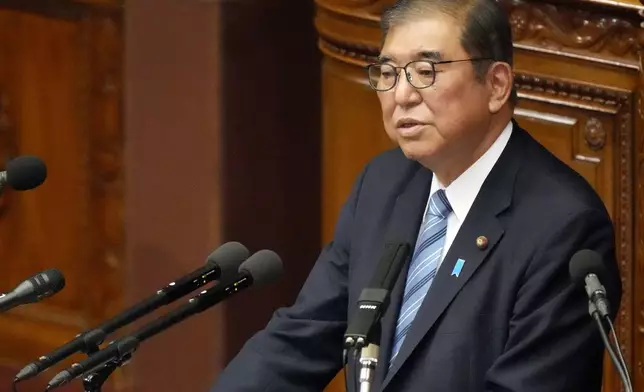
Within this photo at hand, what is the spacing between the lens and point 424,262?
3094 millimetres

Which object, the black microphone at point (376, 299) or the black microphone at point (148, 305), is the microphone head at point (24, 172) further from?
the black microphone at point (376, 299)

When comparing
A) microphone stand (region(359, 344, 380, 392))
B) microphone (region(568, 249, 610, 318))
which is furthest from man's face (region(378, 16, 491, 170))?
microphone stand (region(359, 344, 380, 392))

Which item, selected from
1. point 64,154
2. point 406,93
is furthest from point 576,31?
point 64,154

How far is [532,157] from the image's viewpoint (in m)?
3.09

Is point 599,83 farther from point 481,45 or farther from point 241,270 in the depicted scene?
point 241,270

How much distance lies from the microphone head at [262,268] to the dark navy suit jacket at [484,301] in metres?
0.33

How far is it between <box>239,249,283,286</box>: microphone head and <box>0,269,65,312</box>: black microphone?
345 millimetres

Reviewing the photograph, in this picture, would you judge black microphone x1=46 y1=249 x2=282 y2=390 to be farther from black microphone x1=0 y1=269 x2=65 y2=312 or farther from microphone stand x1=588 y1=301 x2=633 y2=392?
microphone stand x1=588 y1=301 x2=633 y2=392

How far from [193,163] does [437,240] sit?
5.84ft

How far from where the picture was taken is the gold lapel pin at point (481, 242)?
300 cm

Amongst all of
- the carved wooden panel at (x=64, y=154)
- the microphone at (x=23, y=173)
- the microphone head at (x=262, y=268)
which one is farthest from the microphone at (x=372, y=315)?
the carved wooden panel at (x=64, y=154)

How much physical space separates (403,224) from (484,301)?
0.96ft

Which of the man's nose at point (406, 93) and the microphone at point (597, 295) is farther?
the man's nose at point (406, 93)

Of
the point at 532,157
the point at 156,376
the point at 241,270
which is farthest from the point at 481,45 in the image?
the point at 156,376
